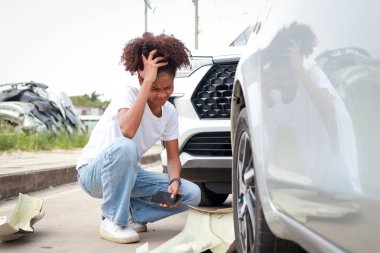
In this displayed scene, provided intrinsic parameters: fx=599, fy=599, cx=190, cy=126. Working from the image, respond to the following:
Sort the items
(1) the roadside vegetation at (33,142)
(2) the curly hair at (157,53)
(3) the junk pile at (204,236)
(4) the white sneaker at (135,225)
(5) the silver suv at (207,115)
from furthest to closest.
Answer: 1. (1) the roadside vegetation at (33,142)
2. (5) the silver suv at (207,115)
3. (4) the white sneaker at (135,225)
4. (2) the curly hair at (157,53)
5. (3) the junk pile at (204,236)

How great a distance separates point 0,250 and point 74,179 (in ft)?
15.8

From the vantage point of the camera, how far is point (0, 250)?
11.3 feet

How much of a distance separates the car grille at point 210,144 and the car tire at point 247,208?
117cm

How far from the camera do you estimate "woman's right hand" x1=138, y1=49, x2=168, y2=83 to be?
3463 millimetres

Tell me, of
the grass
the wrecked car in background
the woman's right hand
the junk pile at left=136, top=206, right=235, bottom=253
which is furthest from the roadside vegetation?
the junk pile at left=136, top=206, right=235, bottom=253

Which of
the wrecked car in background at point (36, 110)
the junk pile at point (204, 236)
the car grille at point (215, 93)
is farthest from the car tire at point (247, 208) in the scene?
the wrecked car in background at point (36, 110)

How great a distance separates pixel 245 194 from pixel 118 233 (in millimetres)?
1286

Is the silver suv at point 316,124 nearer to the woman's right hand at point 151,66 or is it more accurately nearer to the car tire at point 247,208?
the car tire at point 247,208

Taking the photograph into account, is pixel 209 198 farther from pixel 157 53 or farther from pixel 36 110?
pixel 36 110

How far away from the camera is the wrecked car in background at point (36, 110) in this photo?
791 inches

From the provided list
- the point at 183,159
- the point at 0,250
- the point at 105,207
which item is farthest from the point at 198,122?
the point at 0,250

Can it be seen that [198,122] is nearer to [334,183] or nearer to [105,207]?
[105,207]

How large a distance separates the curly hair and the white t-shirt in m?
0.16

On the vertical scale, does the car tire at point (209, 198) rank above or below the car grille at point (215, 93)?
below
